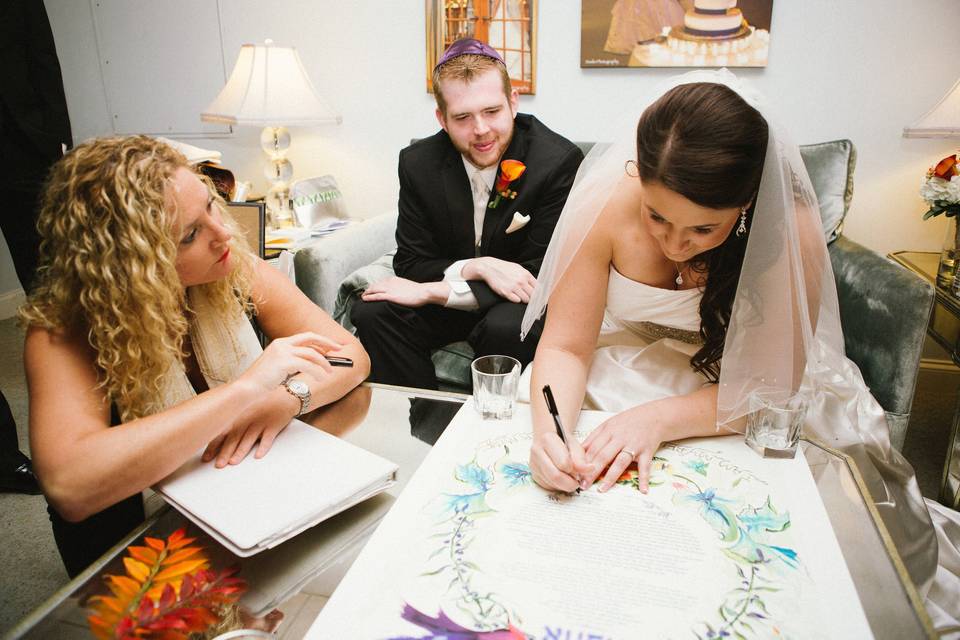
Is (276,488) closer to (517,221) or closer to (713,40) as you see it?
(517,221)

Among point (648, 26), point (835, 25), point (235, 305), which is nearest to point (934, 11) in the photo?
point (835, 25)

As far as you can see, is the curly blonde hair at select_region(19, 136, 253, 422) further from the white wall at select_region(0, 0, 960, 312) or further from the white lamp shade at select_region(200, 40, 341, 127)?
the white wall at select_region(0, 0, 960, 312)

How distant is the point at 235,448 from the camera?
94 cm

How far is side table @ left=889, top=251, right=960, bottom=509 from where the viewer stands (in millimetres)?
1654

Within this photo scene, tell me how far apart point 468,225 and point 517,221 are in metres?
0.19

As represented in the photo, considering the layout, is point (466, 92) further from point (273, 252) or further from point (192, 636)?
point (192, 636)

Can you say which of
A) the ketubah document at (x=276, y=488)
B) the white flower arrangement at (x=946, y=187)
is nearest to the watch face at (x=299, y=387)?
the ketubah document at (x=276, y=488)

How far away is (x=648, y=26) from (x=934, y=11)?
1.03 m

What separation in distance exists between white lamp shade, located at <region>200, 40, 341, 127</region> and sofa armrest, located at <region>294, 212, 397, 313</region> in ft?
2.02

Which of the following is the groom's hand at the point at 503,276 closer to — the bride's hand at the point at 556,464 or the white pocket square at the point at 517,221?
the white pocket square at the point at 517,221

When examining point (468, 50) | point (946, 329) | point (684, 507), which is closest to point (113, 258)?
point (684, 507)

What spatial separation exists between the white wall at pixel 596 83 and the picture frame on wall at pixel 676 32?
58mm

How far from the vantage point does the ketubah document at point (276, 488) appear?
76 centimetres

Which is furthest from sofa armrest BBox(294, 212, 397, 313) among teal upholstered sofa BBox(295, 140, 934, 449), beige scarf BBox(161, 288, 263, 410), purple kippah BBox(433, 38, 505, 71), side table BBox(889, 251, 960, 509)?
side table BBox(889, 251, 960, 509)
